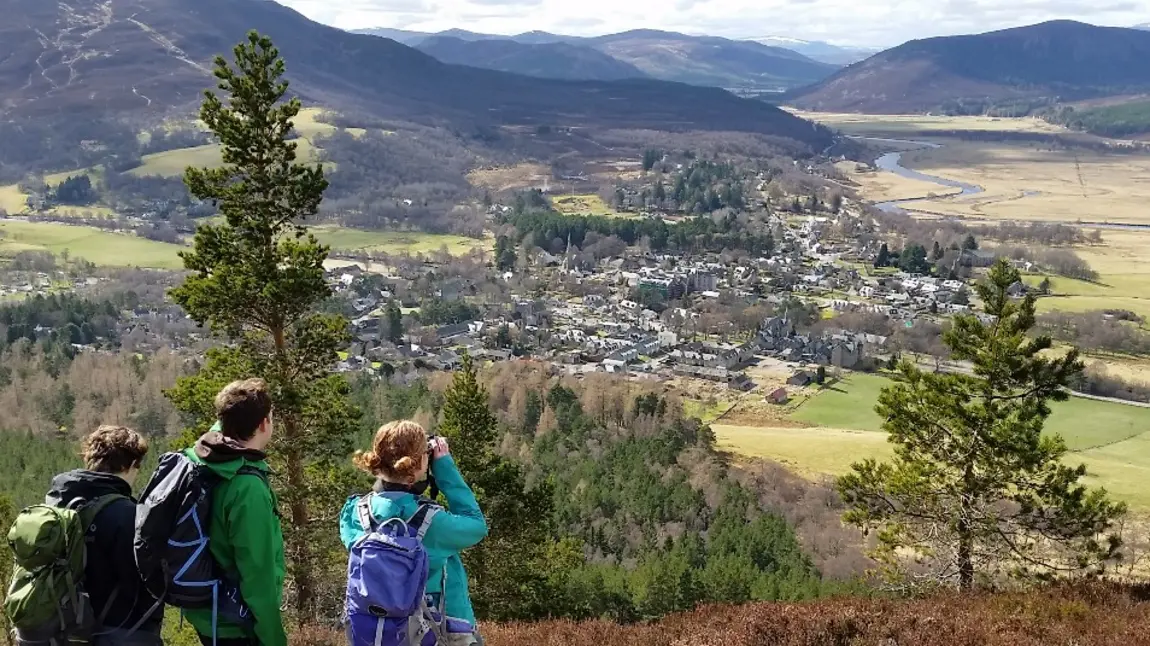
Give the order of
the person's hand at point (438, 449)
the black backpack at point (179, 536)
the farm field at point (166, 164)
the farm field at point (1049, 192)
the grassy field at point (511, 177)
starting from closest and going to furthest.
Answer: the black backpack at point (179, 536) → the person's hand at point (438, 449) → the farm field at point (1049, 192) → the farm field at point (166, 164) → the grassy field at point (511, 177)

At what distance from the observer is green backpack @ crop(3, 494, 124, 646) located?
4270mm

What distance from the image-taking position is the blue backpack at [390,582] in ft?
14.2

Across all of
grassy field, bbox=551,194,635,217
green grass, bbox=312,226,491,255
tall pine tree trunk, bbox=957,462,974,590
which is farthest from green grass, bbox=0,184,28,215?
tall pine tree trunk, bbox=957,462,974,590

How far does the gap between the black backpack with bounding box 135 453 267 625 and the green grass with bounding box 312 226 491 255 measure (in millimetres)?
112830

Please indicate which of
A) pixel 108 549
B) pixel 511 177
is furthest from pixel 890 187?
pixel 108 549

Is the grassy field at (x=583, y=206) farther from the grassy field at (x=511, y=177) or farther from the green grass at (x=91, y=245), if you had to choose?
the green grass at (x=91, y=245)

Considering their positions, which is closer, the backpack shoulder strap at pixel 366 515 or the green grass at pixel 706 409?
the backpack shoulder strap at pixel 366 515

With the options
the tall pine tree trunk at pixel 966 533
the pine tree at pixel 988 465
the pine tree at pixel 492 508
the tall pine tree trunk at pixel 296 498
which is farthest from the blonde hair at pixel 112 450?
the tall pine tree trunk at pixel 966 533

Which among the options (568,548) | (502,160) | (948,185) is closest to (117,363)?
(568,548)

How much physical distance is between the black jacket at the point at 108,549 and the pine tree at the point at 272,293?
25.5 ft

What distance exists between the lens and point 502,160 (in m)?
196

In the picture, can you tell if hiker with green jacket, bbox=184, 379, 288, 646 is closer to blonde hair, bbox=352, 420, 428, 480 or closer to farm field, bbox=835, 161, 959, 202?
blonde hair, bbox=352, 420, 428, 480

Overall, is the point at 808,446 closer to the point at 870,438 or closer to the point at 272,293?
the point at 870,438

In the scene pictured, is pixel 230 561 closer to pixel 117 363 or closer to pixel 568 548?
pixel 568 548
